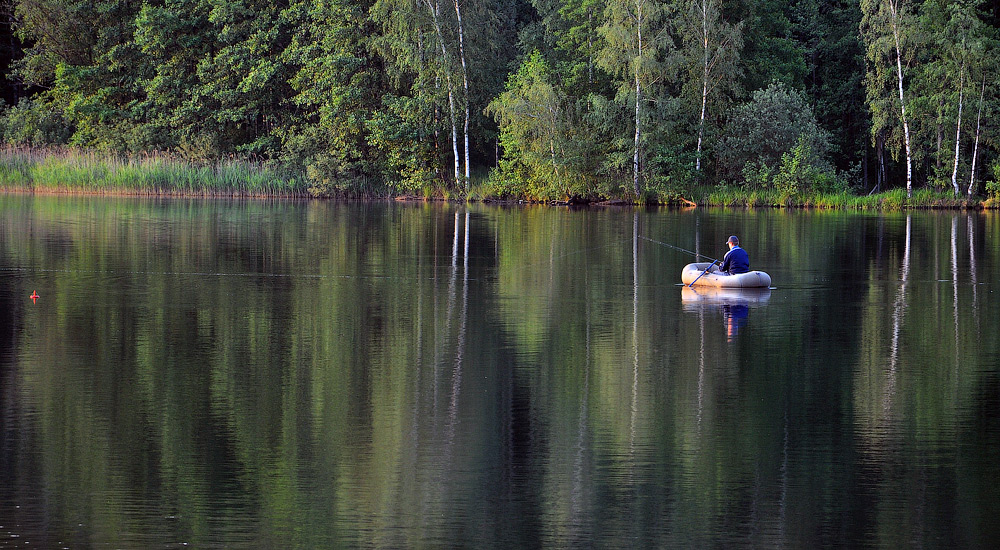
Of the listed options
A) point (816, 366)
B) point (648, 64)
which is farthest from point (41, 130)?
point (816, 366)

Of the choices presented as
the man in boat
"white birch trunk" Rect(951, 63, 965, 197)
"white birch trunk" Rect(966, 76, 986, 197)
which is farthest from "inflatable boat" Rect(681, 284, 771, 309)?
"white birch trunk" Rect(966, 76, 986, 197)

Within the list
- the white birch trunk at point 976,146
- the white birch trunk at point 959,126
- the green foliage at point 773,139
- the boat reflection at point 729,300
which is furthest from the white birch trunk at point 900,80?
the boat reflection at point 729,300

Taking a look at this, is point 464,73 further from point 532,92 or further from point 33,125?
point 33,125

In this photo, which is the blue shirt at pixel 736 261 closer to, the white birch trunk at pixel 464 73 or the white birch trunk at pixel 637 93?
the white birch trunk at pixel 637 93

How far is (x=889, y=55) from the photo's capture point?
173ft

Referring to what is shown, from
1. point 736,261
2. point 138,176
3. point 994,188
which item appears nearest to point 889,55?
point 994,188

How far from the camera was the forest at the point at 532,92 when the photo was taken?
52.3m

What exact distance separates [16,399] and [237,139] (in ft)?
189

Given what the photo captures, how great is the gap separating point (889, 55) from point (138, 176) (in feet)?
122

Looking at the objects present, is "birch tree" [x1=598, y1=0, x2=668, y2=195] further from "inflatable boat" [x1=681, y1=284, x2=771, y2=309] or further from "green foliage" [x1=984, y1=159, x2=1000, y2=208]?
"inflatable boat" [x1=681, y1=284, x2=771, y2=309]

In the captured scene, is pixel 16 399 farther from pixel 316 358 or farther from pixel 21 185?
pixel 21 185

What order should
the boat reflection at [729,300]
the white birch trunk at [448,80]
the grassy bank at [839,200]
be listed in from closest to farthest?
the boat reflection at [729,300] → the grassy bank at [839,200] → the white birch trunk at [448,80]

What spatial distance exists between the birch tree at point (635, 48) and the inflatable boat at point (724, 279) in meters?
32.0

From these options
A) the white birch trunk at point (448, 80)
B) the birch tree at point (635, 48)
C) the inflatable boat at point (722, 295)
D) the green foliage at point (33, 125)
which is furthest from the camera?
the green foliage at point (33, 125)
